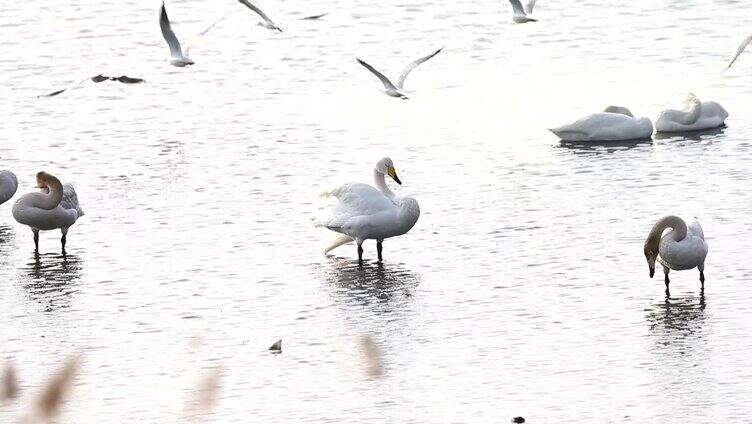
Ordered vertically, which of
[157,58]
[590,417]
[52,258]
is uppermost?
[590,417]

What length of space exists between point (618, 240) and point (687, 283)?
1584 mm

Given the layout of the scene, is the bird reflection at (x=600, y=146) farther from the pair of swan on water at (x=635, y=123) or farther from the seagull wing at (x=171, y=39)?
the seagull wing at (x=171, y=39)

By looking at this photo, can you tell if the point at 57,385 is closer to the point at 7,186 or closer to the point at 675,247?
the point at 675,247

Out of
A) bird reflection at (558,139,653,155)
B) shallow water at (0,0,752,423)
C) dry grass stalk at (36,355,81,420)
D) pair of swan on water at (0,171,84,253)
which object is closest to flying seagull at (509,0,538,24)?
shallow water at (0,0,752,423)

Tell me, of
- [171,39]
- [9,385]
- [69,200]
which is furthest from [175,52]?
[9,385]

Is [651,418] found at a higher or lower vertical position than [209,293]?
higher

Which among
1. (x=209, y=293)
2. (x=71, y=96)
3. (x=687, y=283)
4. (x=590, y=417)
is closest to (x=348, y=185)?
(x=209, y=293)

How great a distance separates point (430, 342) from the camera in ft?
53.9

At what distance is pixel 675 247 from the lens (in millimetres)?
17547

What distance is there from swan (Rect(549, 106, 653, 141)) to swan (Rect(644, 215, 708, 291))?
6.89 m

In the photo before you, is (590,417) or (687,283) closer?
(590,417)

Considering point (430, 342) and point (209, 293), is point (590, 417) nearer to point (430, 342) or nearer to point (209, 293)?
point (430, 342)

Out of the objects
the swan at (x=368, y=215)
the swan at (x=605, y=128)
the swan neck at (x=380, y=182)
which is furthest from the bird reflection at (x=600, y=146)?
the swan at (x=368, y=215)

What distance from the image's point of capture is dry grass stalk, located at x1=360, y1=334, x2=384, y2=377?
15617 mm
